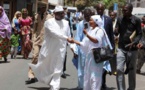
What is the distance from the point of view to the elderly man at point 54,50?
7.54 m

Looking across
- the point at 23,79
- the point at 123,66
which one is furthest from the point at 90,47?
the point at 23,79

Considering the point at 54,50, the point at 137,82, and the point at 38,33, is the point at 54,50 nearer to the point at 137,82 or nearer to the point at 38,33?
the point at 38,33

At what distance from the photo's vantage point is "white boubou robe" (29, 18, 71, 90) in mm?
7539

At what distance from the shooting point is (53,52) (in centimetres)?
768

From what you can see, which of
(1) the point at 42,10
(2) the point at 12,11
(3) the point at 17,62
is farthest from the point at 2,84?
(2) the point at 12,11

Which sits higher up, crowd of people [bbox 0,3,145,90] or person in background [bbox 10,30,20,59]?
crowd of people [bbox 0,3,145,90]

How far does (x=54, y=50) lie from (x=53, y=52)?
0.15ft

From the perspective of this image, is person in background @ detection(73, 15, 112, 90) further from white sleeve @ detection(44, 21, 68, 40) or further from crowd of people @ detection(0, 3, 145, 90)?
white sleeve @ detection(44, 21, 68, 40)

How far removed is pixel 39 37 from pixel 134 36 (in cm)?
240

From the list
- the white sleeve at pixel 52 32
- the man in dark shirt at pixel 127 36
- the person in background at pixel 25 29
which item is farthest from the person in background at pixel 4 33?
the man in dark shirt at pixel 127 36

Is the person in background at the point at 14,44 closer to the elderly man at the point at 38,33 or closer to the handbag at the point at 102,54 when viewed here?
the elderly man at the point at 38,33

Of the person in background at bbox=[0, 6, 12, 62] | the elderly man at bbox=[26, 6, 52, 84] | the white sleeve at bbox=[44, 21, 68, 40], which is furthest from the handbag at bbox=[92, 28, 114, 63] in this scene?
the person in background at bbox=[0, 6, 12, 62]

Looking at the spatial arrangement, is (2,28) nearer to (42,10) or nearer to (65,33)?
(42,10)

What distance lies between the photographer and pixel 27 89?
26.5 feet
